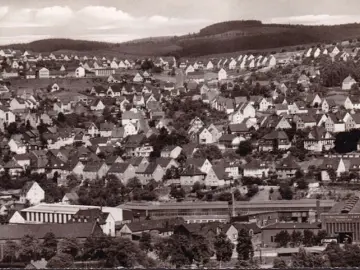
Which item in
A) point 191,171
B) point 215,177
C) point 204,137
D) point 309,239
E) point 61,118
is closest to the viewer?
point 309,239

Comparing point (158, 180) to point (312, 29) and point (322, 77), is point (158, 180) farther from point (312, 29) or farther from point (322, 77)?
point (312, 29)

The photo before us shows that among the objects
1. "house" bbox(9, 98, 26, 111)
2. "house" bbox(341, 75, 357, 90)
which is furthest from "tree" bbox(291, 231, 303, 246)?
"house" bbox(9, 98, 26, 111)

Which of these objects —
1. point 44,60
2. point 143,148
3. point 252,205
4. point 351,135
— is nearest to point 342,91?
point 351,135

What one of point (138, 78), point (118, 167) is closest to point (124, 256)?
point (118, 167)

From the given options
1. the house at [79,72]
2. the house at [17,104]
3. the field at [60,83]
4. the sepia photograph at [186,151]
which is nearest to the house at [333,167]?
the sepia photograph at [186,151]

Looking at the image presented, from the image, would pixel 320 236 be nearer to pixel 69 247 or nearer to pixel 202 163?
pixel 69 247

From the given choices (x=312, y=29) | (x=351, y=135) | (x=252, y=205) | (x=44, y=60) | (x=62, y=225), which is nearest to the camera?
(x=62, y=225)
